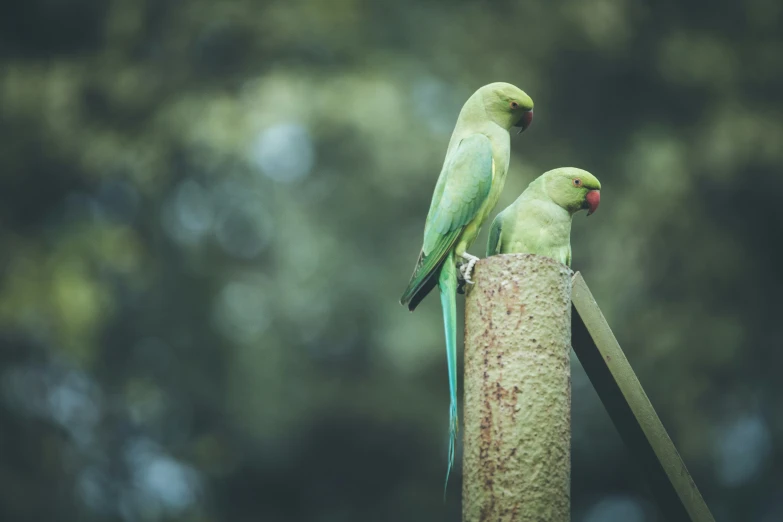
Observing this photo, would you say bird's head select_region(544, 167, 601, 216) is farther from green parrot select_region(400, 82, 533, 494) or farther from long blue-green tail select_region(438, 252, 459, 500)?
long blue-green tail select_region(438, 252, 459, 500)

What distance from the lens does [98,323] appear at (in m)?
10.0

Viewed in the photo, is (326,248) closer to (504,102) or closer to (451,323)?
(504,102)

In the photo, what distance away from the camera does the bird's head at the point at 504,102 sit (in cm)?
373

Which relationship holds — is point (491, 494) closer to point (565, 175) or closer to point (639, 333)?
point (565, 175)

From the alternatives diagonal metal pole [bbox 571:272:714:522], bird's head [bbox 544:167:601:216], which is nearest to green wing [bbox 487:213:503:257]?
bird's head [bbox 544:167:601:216]

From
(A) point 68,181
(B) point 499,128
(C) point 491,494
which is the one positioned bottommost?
(C) point 491,494

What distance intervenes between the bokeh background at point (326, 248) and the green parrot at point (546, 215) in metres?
5.73

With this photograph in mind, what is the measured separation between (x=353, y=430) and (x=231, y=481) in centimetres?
152

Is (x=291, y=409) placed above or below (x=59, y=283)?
below

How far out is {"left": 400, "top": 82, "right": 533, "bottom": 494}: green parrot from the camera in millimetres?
3398

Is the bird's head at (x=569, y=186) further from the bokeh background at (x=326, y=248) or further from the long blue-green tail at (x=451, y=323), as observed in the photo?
the bokeh background at (x=326, y=248)

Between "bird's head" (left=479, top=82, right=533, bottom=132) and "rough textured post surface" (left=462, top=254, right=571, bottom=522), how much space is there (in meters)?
1.21

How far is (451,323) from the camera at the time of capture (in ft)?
10.7

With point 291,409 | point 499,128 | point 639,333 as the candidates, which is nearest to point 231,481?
point 291,409
